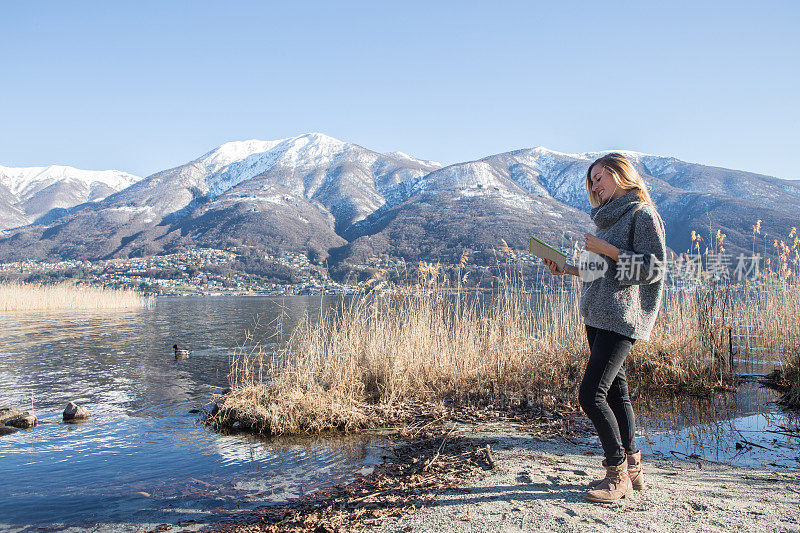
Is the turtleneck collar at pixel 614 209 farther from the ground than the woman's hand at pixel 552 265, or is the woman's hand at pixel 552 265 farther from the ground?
the turtleneck collar at pixel 614 209

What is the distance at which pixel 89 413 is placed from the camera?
8.24 m

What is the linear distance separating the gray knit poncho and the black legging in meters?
0.09

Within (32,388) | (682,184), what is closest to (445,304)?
(32,388)

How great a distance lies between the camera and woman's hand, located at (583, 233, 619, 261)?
2910mm

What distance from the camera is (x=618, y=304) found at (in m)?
2.94

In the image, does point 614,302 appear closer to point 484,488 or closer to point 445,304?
point 484,488

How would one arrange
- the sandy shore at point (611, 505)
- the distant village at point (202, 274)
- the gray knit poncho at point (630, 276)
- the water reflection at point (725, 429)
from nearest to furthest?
the sandy shore at point (611, 505) < the gray knit poncho at point (630, 276) < the water reflection at point (725, 429) < the distant village at point (202, 274)

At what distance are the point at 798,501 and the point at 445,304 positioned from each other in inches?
237

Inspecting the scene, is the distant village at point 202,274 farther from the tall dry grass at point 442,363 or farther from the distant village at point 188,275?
the tall dry grass at point 442,363

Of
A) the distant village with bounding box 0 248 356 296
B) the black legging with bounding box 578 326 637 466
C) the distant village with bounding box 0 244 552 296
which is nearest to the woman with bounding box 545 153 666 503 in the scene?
the black legging with bounding box 578 326 637 466

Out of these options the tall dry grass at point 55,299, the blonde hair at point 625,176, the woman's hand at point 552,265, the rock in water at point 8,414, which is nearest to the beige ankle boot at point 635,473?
the woman's hand at point 552,265

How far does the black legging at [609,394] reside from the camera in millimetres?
2961

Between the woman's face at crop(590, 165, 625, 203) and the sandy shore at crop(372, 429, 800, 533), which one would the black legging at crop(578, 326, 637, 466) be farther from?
the woman's face at crop(590, 165, 625, 203)

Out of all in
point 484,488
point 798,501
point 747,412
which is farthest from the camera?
point 747,412
